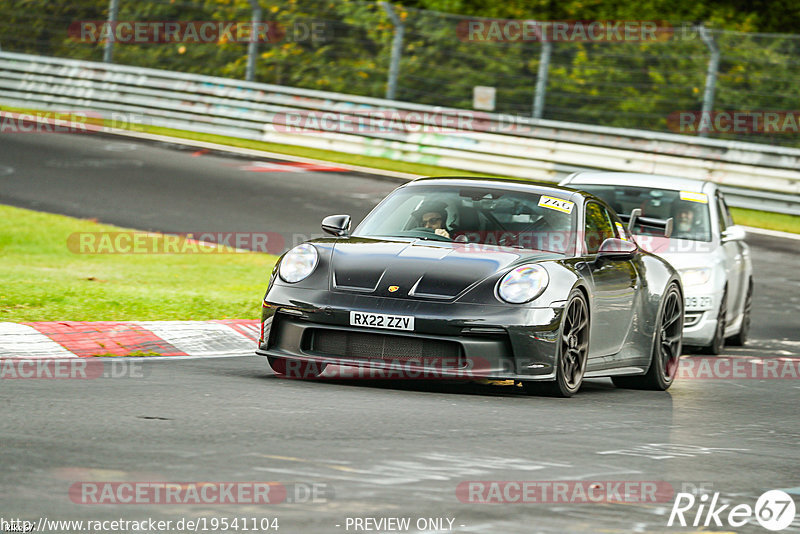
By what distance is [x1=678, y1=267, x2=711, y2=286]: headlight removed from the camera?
12.1 meters

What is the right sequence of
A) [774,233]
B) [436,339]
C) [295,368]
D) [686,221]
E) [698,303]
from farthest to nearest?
1. [774,233]
2. [686,221]
3. [698,303]
4. [295,368]
5. [436,339]

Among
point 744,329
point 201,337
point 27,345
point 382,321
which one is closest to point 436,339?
point 382,321

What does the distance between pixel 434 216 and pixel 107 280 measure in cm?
510

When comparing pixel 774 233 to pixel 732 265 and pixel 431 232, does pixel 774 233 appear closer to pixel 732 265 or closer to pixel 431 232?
pixel 732 265

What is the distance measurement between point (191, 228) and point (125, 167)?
4967mm

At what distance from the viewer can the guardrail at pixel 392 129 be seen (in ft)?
72.7

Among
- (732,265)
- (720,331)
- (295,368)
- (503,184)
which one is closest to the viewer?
(295,368)

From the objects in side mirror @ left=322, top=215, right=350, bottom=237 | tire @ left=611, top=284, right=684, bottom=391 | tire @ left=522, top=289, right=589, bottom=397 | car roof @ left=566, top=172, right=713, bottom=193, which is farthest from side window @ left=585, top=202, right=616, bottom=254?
car roof @ left=566, top=172, right=713, bottom=193

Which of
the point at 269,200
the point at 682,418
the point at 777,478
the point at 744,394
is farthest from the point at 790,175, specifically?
the point at 777,478

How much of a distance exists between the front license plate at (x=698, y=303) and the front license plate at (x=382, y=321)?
4914 mm

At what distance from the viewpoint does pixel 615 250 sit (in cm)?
888

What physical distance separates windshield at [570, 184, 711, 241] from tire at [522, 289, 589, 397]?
477 cm

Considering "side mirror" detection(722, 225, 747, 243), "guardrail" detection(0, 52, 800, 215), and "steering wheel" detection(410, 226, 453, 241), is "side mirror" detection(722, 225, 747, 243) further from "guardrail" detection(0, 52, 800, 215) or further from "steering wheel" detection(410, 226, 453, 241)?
"guardrail" detection(0, 52, 800, 215)

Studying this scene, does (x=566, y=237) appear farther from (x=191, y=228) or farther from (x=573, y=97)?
(x=573, y=97)
